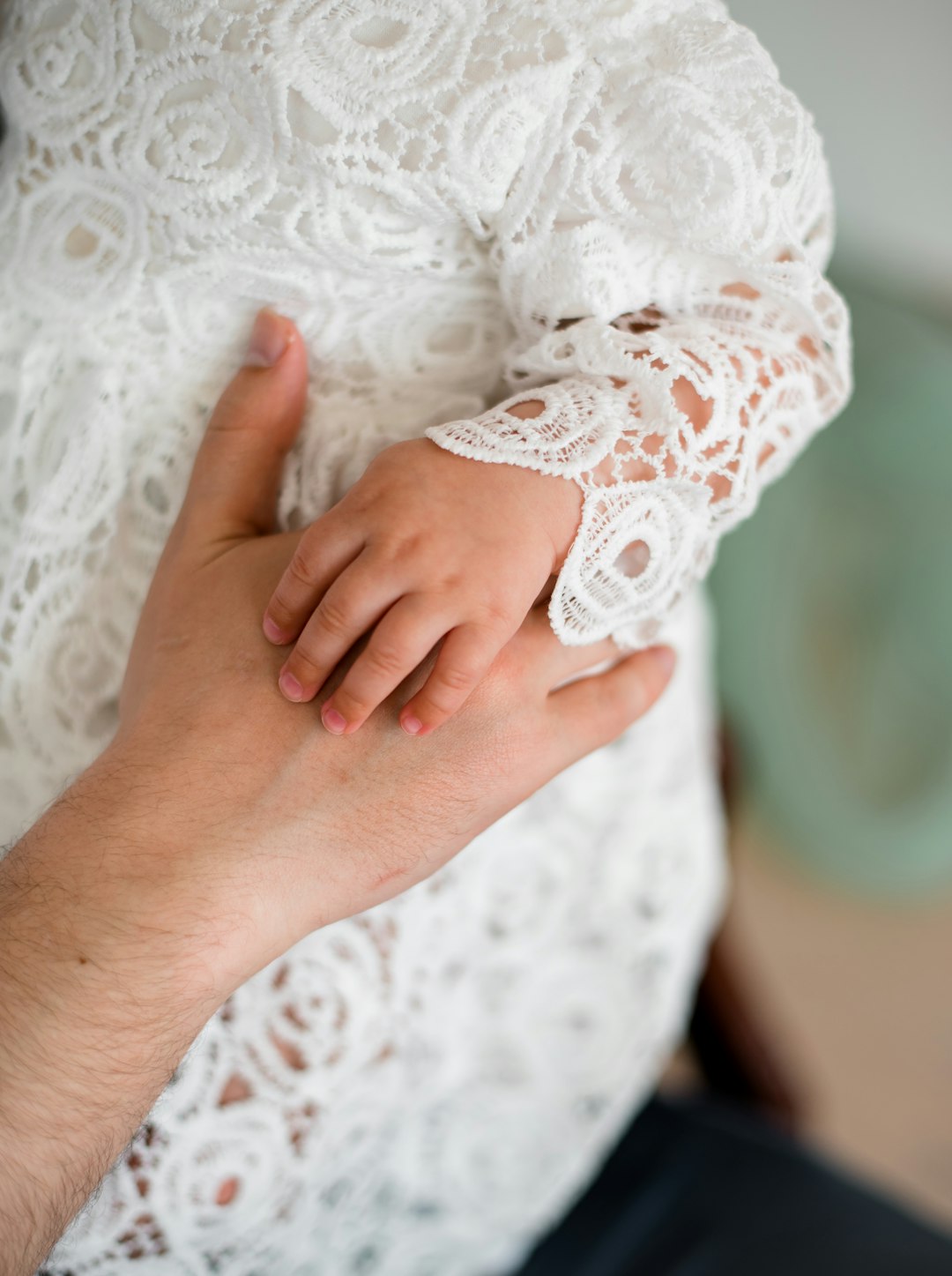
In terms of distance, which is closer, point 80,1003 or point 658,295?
point 80,1003

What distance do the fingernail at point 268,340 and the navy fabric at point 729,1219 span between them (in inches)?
37.8

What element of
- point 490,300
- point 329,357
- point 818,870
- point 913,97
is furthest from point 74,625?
point 818,870

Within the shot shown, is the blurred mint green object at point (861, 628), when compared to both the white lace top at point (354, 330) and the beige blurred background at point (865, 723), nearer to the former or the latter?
the beige blurred background at point (865, 723)

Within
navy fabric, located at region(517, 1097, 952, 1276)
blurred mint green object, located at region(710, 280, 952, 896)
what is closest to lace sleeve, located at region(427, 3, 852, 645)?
navy fabric, located at region(517, 1097, 952, 1276)

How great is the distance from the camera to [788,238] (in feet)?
2.09

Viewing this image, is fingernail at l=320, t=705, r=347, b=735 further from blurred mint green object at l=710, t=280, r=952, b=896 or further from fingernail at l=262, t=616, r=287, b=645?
blurred mint green object at l=710, t=280, r=952, b=896

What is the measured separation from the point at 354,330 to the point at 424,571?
0.23 meters

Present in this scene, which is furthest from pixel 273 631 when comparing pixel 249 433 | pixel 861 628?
pixel 861 628

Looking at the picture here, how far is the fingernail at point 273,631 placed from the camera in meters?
0.63

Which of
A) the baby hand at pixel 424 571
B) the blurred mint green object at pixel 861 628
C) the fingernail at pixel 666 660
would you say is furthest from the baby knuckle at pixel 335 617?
the blurred mint green object at pixel 861 628

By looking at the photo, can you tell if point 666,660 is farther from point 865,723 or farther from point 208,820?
point 865,723

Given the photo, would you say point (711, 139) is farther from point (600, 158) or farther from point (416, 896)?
point (416, 896)

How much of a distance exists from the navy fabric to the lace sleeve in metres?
0.73

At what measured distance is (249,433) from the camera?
0.69 metres
